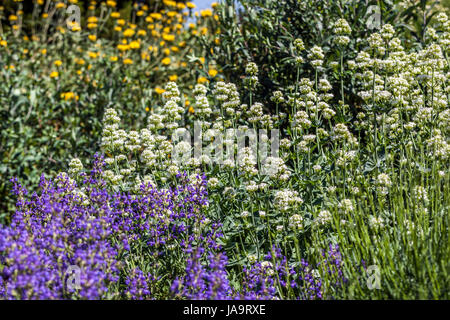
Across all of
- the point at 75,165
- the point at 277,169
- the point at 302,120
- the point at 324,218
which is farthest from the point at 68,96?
the point at 324,218

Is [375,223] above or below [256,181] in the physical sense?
below

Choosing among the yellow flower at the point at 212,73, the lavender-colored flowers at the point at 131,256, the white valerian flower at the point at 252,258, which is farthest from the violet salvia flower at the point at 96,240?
the yellow flower at the point at 212,73

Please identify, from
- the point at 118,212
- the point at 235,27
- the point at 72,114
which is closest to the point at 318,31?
the point at 235,27

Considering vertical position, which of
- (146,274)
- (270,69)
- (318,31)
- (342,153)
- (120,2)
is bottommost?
(146,274)

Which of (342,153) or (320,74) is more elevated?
(320,74)

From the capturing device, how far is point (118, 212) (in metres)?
2.79

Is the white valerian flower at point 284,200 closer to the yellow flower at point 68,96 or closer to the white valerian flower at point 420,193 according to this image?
the white valerian flower at point 420,193

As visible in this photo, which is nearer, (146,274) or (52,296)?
(52,296)

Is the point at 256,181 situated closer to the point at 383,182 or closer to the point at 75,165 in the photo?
the point at 383,182

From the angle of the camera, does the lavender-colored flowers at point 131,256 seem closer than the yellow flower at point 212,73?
Yes

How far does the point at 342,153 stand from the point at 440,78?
962 millimetres

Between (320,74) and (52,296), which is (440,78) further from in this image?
(52,296)

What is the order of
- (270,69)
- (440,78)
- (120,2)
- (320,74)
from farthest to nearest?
(120,2)
(270,69)
(320,74)
(440,78)

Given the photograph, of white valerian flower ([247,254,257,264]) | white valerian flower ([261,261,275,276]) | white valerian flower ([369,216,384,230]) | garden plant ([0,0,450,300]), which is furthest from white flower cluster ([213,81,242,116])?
white valerian flower ([369,216,384,230])
